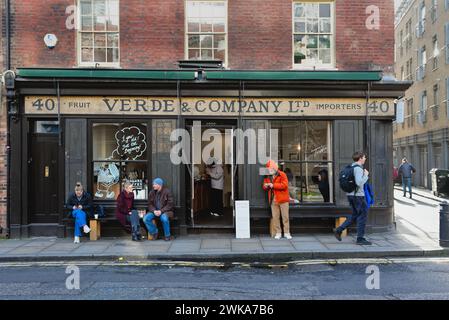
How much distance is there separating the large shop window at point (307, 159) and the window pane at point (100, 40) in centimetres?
504

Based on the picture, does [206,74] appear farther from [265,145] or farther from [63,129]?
[63,129]

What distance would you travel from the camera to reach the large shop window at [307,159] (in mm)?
10500

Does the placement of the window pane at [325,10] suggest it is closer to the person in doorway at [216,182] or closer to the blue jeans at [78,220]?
the person in doorway at [216,182]

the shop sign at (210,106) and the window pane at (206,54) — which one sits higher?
the window pane at (206,54)

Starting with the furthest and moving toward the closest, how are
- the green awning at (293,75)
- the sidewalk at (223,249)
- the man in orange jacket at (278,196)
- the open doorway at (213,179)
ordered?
1. the open doorway at (213,179)
2. the green awning at (293,75)
3. the man in orange jacket at (278,196)
4. the sidewalk at (223,249)

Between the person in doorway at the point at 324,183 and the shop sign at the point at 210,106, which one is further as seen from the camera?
the person in doorway at the point at 324,183

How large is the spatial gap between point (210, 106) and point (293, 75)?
7.07 ft

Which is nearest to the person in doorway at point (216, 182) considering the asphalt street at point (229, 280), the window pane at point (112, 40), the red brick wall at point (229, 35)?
the red brick wall at point (229, 35)

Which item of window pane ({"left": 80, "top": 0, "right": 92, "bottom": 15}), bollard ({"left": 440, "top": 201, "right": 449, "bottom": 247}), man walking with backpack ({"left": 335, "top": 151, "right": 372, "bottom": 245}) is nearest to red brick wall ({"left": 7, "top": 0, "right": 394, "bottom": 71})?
window pane ({"left": 80, "top": 0, "right": 92, "bottom": 15})

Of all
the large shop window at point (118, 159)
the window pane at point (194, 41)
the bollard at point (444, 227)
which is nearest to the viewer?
the bollard at point (444, 227)

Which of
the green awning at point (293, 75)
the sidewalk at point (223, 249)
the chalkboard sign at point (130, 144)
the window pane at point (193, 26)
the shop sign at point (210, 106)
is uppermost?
the window pane at point (193, 26)

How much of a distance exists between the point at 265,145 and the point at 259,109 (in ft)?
2.99

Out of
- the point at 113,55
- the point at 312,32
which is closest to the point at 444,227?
the point at 312,32
